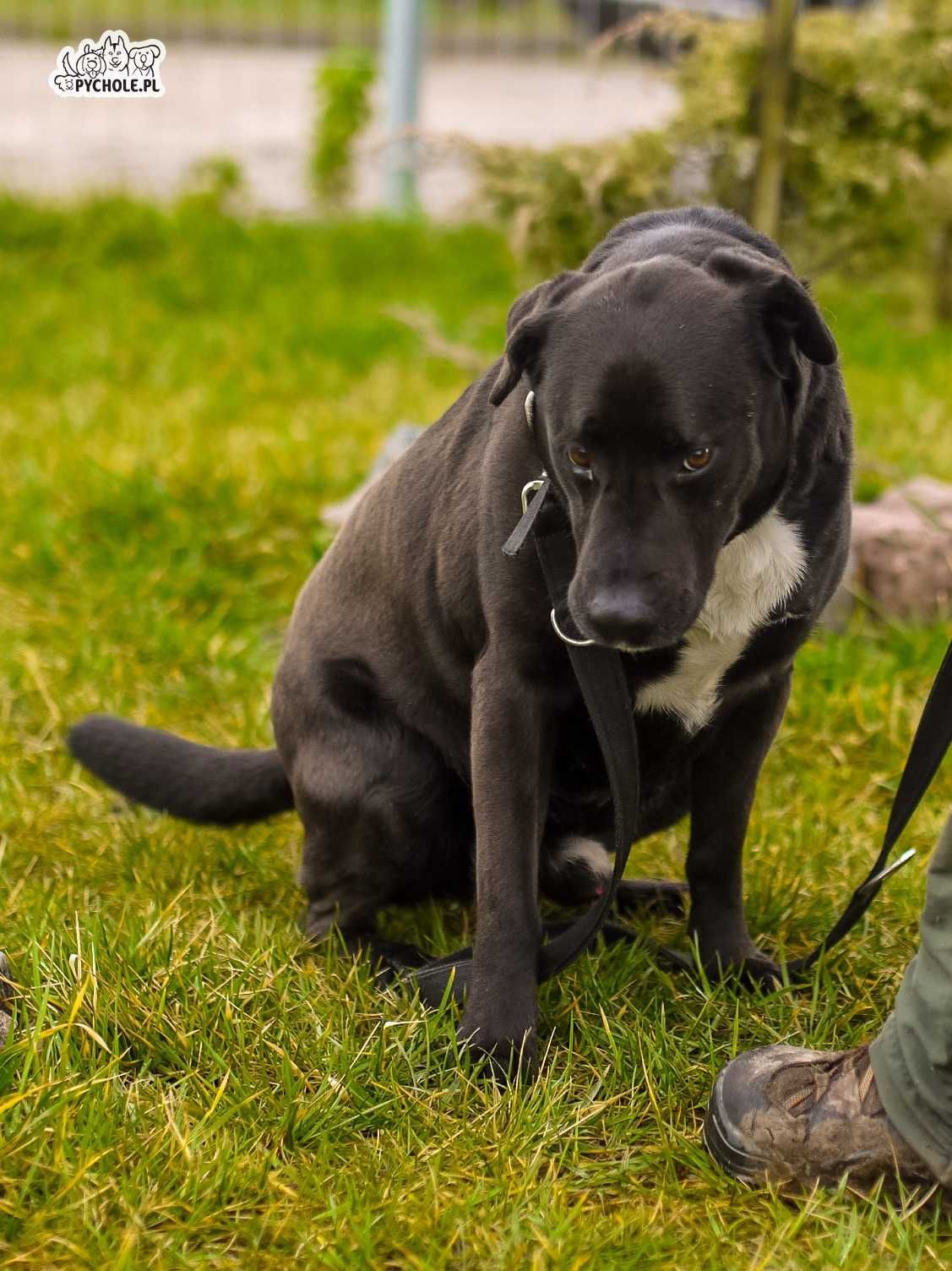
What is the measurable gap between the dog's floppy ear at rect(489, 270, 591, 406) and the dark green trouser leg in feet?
2.69

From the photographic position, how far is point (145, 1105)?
205 centimetres

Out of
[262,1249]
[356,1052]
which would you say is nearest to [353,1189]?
[262,1249]

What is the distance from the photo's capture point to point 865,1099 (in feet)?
6.49

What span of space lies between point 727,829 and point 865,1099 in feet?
2.09

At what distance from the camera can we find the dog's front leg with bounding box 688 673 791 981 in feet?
8.21

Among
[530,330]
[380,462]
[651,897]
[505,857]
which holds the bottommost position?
[651,897]

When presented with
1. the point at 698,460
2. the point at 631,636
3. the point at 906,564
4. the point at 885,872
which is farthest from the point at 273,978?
the point at 906,564

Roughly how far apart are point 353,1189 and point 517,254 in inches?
130

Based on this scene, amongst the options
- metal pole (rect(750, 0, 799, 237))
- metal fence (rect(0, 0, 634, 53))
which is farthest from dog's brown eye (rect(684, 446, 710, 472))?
metal fence (rect(0, 0, 634, 53))

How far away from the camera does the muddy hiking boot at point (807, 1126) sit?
1.95 meters

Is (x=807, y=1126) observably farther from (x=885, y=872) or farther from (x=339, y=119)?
(x=339, y=119)

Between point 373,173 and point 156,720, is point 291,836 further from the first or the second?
point 373,173

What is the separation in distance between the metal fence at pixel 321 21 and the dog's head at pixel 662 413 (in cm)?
680

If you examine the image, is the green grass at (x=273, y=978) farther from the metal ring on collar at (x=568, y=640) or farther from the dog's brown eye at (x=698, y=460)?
the dog's brown eye at (x=698, y=460)
